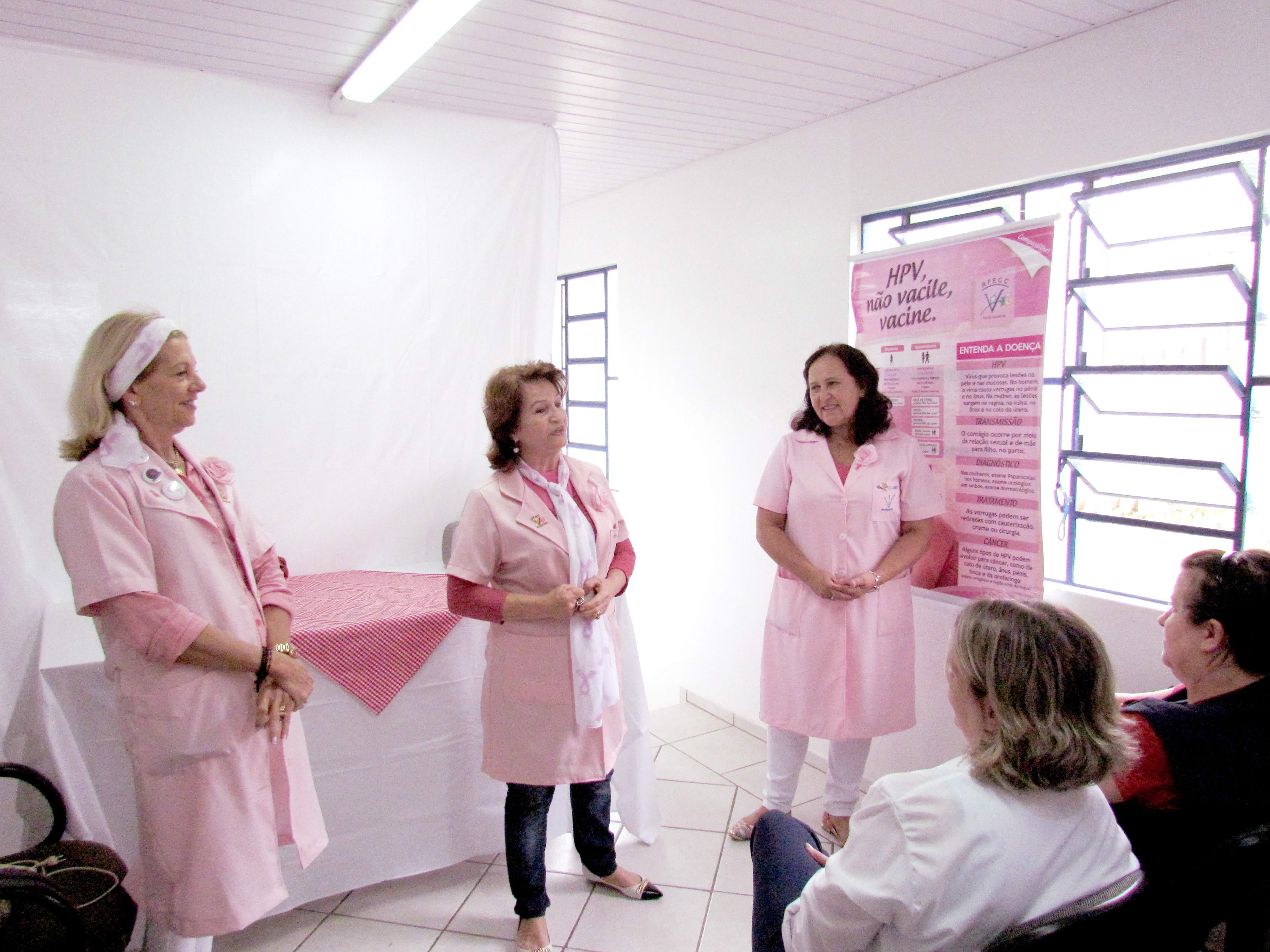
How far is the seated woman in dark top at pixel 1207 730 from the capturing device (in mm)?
1442

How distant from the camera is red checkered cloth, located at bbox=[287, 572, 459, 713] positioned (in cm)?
238

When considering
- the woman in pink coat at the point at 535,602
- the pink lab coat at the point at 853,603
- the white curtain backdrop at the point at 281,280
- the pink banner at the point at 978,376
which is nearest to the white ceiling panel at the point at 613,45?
the white curtain backdrop at the point at 281,280

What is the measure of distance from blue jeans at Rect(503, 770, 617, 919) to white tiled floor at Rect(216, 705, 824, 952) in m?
0.13

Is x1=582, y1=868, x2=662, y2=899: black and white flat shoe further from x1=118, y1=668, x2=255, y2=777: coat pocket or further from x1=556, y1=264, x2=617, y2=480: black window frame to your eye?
x1=556, y1=264, x2=617, y2=480: black window frame

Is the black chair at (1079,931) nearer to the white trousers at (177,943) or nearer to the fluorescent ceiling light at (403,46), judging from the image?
the white trousers at (177,943)

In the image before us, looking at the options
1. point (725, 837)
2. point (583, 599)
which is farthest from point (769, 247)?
point (725, 837)

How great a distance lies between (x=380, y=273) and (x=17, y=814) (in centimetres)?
216

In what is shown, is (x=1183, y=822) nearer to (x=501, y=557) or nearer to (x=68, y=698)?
(x=501, y=557)

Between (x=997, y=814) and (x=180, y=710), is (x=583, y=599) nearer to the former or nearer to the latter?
(x=180, y=710)

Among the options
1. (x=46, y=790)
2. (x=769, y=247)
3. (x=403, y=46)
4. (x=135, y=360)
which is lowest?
(x=46, y=790)

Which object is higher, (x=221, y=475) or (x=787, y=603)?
(x=221, y=475)

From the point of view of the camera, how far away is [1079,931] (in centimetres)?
100

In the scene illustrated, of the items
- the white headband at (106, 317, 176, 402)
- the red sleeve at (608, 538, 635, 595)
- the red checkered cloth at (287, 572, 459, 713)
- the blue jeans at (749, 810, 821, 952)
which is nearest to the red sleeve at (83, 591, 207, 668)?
the white headband at (106, 317, 176, 402)

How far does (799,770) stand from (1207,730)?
61.3 inches
